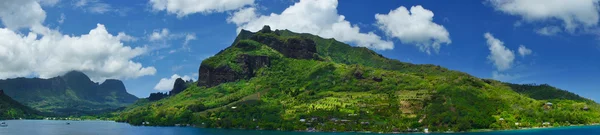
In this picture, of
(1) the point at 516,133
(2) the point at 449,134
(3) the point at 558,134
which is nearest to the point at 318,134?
(2) the point at 449,134

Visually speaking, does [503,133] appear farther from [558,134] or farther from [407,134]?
[407,134]

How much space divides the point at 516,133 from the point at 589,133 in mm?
27538

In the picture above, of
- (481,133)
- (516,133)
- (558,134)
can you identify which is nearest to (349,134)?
(481,133)

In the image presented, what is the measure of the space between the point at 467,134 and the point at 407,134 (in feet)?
77.1

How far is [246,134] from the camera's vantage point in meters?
199

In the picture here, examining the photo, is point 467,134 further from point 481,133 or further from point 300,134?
point 300,134

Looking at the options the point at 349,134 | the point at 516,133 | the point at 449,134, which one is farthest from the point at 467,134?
the point at 349,134

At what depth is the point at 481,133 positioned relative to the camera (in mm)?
197500

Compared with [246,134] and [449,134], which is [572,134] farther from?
[246,134]

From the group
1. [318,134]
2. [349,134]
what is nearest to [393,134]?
[349,134]

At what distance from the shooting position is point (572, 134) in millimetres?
186500

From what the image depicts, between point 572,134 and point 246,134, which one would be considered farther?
point 246,134

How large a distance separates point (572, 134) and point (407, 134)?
6210cm

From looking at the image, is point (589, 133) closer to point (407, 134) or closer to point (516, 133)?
point (516, 133)
